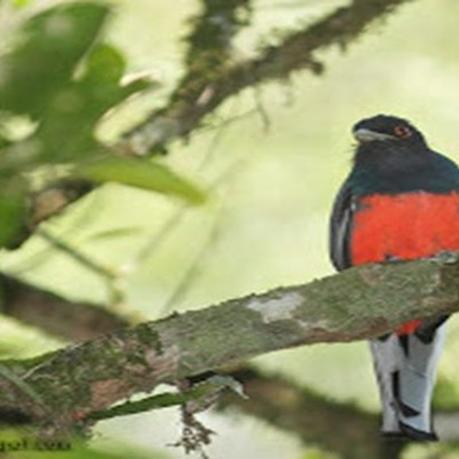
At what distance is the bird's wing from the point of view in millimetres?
3000

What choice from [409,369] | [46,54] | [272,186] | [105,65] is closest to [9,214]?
[105,65]

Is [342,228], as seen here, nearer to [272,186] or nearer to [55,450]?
[55,450]

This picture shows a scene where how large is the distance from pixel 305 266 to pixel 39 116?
410cm

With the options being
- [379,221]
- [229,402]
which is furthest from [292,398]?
[379,221]

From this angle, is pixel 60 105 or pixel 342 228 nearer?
pixel 60 105

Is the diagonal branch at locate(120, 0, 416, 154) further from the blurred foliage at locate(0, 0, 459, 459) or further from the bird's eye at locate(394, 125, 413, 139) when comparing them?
the bird's eye at locate(394, 125, 413, 139)

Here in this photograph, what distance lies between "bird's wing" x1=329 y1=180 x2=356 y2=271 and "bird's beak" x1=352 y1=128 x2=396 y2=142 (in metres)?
0.15

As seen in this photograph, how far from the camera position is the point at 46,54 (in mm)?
982

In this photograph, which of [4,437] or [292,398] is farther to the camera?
[292,398]

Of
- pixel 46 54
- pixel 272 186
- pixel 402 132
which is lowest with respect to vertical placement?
pixel 272 186

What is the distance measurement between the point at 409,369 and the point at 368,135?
674 millimetres

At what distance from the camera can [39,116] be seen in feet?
3.28

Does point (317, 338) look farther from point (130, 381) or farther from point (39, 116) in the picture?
point (39, 116)

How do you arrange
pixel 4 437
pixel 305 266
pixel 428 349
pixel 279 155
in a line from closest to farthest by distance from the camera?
pixel 4 437 < pixel 428 349 < pixel 305 266 < pixel 279 155
